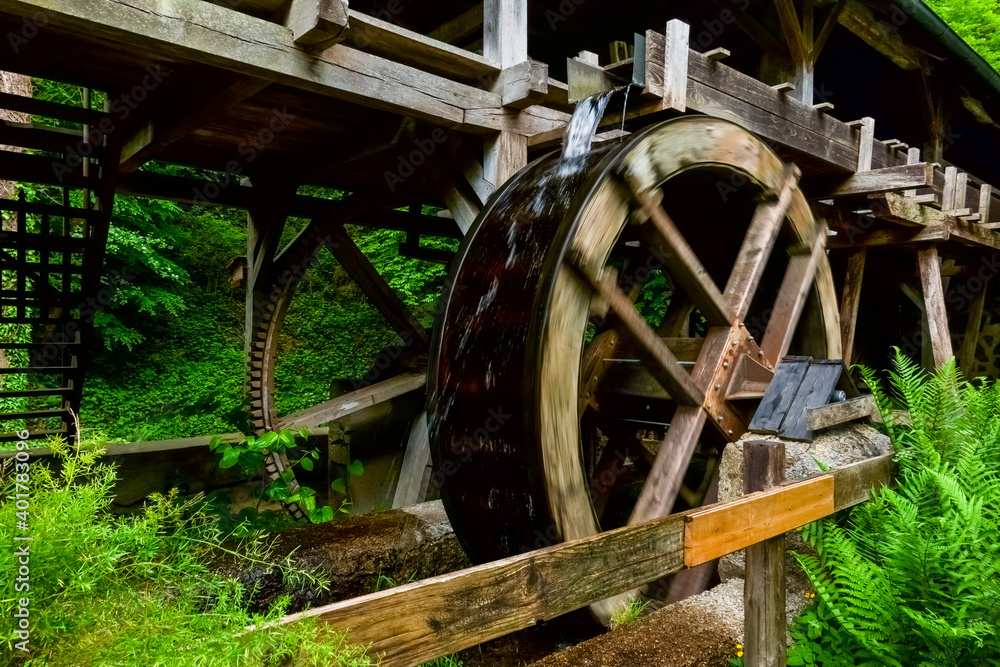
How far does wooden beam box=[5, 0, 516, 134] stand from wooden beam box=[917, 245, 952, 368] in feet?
15.0

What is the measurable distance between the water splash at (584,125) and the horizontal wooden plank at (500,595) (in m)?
2.04

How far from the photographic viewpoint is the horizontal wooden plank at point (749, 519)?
1.78 meters

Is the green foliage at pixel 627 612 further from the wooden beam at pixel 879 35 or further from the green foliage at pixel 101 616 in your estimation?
the wooden beam at pixel 879 35

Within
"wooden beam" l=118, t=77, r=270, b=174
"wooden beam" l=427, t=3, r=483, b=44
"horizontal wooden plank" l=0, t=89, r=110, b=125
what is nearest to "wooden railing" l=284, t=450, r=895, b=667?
"wooden beam" l=118, t=77, r=270, b=174

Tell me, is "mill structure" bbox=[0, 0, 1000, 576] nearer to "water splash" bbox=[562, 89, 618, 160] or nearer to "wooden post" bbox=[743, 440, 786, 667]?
"water splash" bbox=[562, 89, 618, 160]

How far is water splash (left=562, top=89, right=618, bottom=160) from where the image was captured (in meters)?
Answer: 3.09

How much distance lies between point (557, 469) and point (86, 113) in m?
3.54

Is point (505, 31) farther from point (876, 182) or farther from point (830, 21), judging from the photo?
point (830, 21)

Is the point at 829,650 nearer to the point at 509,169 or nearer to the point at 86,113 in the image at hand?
the point at 509,169

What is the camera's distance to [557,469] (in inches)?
104

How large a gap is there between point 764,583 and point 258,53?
2.83 m

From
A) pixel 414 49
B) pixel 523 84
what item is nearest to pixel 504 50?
pixel 523 84

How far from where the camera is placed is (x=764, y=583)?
2.09 meters

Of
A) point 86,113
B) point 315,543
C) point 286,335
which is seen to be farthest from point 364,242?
point 315,543
